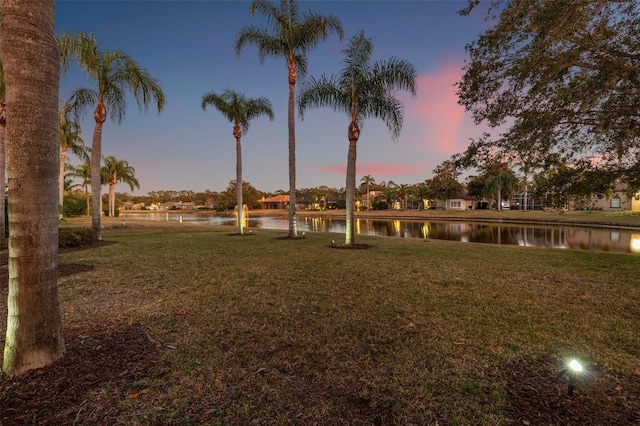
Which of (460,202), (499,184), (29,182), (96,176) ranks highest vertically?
(499,184)

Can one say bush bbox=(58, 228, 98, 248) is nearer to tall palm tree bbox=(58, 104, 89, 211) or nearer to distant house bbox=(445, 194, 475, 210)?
tall palm tree bbox=(58, 104, 89, 211)

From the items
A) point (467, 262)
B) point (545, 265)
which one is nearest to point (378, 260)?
point (467, 262)

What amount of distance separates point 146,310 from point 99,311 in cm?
70

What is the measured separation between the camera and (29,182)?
112 inches

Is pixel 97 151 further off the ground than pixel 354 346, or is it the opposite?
pixel 97 151

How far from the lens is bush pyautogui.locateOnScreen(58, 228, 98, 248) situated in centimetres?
1125

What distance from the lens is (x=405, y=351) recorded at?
3568 millimetres

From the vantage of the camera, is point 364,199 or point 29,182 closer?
point 29,182

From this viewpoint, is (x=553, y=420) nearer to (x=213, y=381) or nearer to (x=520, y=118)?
(x=213, y=381)

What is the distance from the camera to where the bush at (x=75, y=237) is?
443 inches

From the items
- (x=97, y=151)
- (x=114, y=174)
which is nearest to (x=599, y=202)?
(x=97, y=151)

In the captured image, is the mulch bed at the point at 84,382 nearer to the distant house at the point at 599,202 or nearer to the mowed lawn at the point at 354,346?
the mowed lawn at the point at 354,346

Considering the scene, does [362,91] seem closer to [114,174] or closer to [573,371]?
[573,371]

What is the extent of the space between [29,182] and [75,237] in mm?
11005
